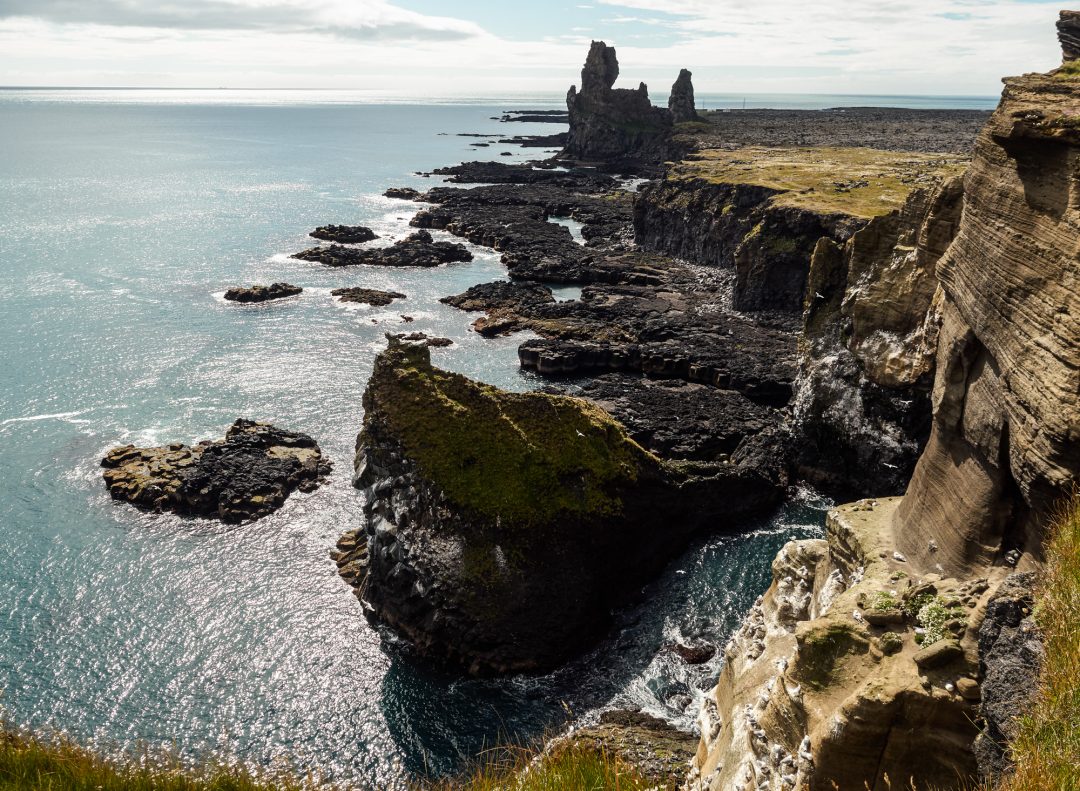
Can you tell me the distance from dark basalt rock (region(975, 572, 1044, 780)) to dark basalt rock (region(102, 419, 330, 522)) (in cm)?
4006

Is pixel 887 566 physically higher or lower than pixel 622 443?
higher

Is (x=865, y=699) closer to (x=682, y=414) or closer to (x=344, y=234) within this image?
(x=682, y=414)

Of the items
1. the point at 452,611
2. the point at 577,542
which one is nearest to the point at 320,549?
the point at 452,611

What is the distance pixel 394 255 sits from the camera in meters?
109

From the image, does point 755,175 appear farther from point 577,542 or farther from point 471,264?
point 577,542

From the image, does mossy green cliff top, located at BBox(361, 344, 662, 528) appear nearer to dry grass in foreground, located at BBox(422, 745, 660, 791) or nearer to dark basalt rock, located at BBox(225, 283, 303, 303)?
dry grass in foreground, located at BBox(422, 745, 660, 791)

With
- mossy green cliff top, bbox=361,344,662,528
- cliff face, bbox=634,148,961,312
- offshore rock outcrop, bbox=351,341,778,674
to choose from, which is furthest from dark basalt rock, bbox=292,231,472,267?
mossy green cliff top, bbox=361,344,662,528

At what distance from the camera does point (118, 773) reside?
13.5 metres

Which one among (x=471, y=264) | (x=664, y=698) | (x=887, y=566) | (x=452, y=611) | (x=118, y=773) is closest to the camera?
(x=118, y=773)

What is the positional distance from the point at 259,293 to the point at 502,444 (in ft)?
202

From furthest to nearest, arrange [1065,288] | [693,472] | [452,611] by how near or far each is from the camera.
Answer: [693,472] → [452,611] → [1065,288]

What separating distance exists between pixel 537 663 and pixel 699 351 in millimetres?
40655

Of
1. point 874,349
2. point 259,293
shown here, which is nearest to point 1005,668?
point 874,349

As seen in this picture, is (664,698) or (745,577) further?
(745,577)
